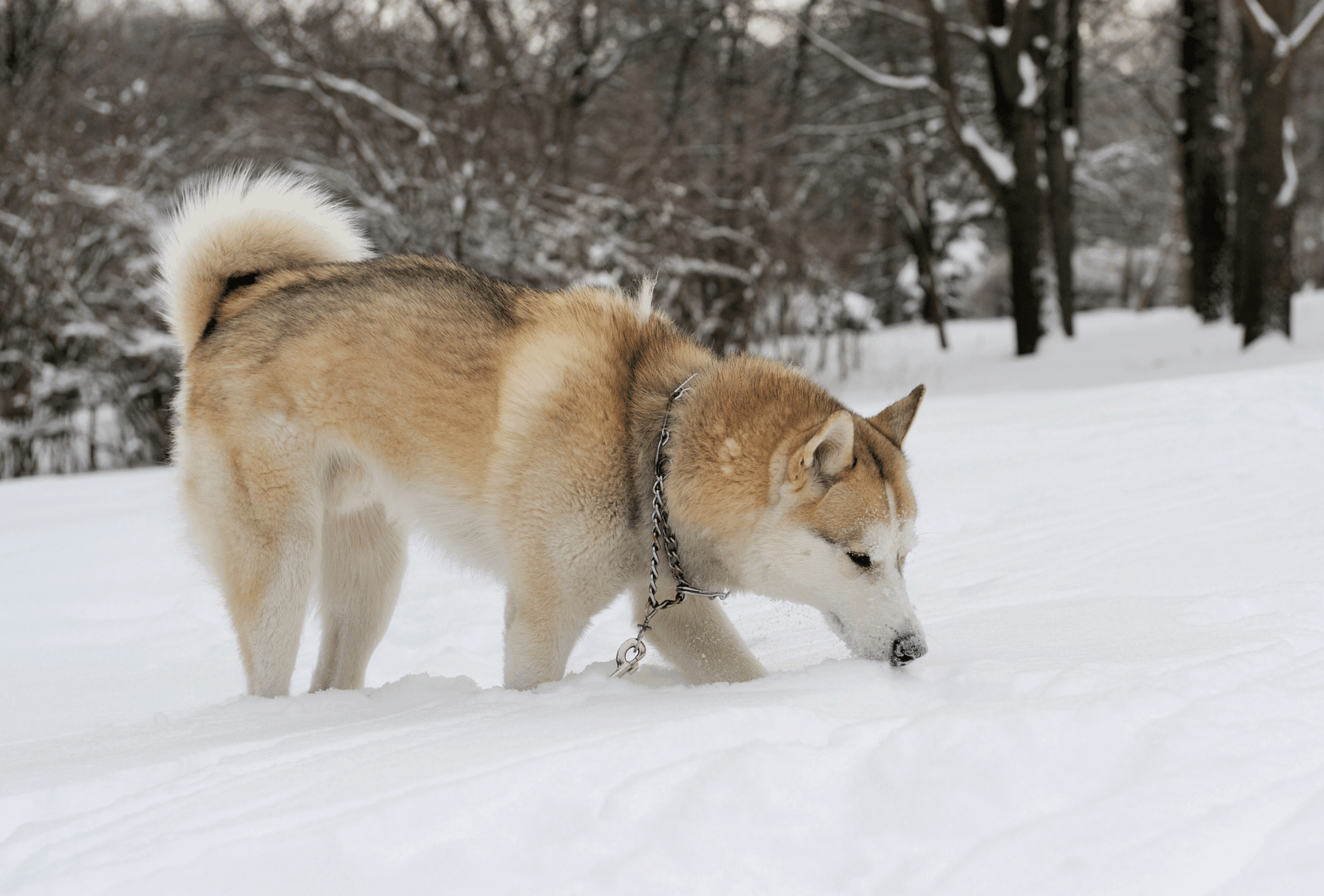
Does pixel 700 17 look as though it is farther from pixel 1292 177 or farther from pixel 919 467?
pixel 919 467

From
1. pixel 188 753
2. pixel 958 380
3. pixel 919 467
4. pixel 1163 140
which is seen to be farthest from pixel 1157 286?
pixel 188 753

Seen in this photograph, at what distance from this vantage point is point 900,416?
342 centimetres

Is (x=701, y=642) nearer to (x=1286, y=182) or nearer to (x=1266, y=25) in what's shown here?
(x=1266, y=25)

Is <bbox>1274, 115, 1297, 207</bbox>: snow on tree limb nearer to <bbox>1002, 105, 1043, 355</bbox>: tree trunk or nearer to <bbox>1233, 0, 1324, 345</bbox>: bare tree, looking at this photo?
<bbox>1233, 0, 1324, 345</bbox>: bare tree

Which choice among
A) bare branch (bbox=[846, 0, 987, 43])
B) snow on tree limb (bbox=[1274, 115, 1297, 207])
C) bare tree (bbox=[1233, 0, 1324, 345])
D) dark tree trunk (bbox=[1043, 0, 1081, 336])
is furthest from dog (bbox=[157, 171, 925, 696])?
dark tree trunk (bbox=[1043, 0, 1081, 336])

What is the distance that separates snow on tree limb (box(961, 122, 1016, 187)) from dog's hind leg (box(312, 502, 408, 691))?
11.9 meters

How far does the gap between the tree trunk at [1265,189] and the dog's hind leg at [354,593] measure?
35.6 ft

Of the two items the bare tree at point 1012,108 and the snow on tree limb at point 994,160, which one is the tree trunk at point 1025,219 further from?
the snow on tree limb at point 994,160

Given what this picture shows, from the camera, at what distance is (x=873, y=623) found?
2812 mm

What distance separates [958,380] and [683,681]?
35.8 ft

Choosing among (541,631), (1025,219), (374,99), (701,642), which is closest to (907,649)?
(701,642)

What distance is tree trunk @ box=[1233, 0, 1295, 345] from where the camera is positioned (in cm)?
1059

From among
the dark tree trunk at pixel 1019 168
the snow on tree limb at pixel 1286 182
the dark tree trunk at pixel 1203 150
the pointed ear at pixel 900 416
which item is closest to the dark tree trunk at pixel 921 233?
the dark tree trunk at pixel 1019 168

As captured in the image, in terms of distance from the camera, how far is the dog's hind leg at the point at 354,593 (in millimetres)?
3771
